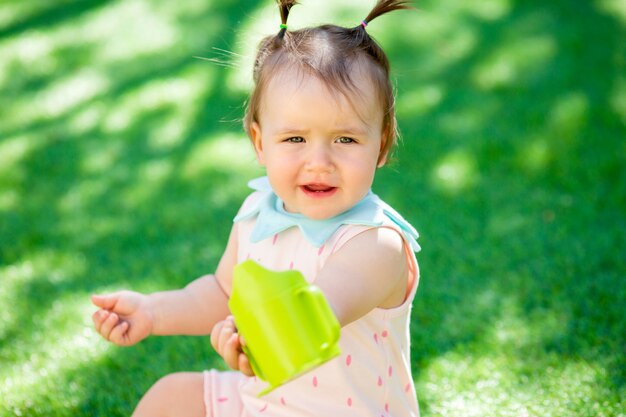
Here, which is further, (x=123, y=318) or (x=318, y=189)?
(x=123, y=318)

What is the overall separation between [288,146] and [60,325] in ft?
4.38

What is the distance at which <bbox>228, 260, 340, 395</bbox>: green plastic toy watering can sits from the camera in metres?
1.19

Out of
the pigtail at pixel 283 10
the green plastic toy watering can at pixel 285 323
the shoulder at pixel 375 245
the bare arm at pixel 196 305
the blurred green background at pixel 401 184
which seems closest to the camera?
the green plastic toy watering can at pixel 285 323

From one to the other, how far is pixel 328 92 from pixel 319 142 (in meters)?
0.10

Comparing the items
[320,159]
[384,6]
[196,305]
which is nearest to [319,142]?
[320,159]

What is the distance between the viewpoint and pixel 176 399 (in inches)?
70.7

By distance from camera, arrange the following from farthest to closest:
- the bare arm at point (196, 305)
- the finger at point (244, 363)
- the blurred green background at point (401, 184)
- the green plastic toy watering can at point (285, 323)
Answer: the blurred green background at point (401, 184) < the bare arm at point (196, 305) < the finger at point (244, 363) < the green plastic toy watering can at point (285, 323)

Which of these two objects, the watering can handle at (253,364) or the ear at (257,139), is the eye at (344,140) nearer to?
the ear at (257,139)

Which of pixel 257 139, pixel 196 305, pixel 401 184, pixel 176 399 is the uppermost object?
A: pixel 257 139

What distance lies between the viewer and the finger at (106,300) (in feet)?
5.80

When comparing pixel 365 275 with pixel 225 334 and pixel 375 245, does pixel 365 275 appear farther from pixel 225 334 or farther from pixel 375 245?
pixel 225 334

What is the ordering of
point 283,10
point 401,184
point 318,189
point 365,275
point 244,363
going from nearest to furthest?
point 244,363, point 365,275, point 318,189, point 283,10, point 401,184

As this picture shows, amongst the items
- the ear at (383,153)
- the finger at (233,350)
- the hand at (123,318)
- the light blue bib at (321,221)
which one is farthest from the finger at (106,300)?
the ear at (383,153)

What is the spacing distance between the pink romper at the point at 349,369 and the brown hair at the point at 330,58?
0.29m
